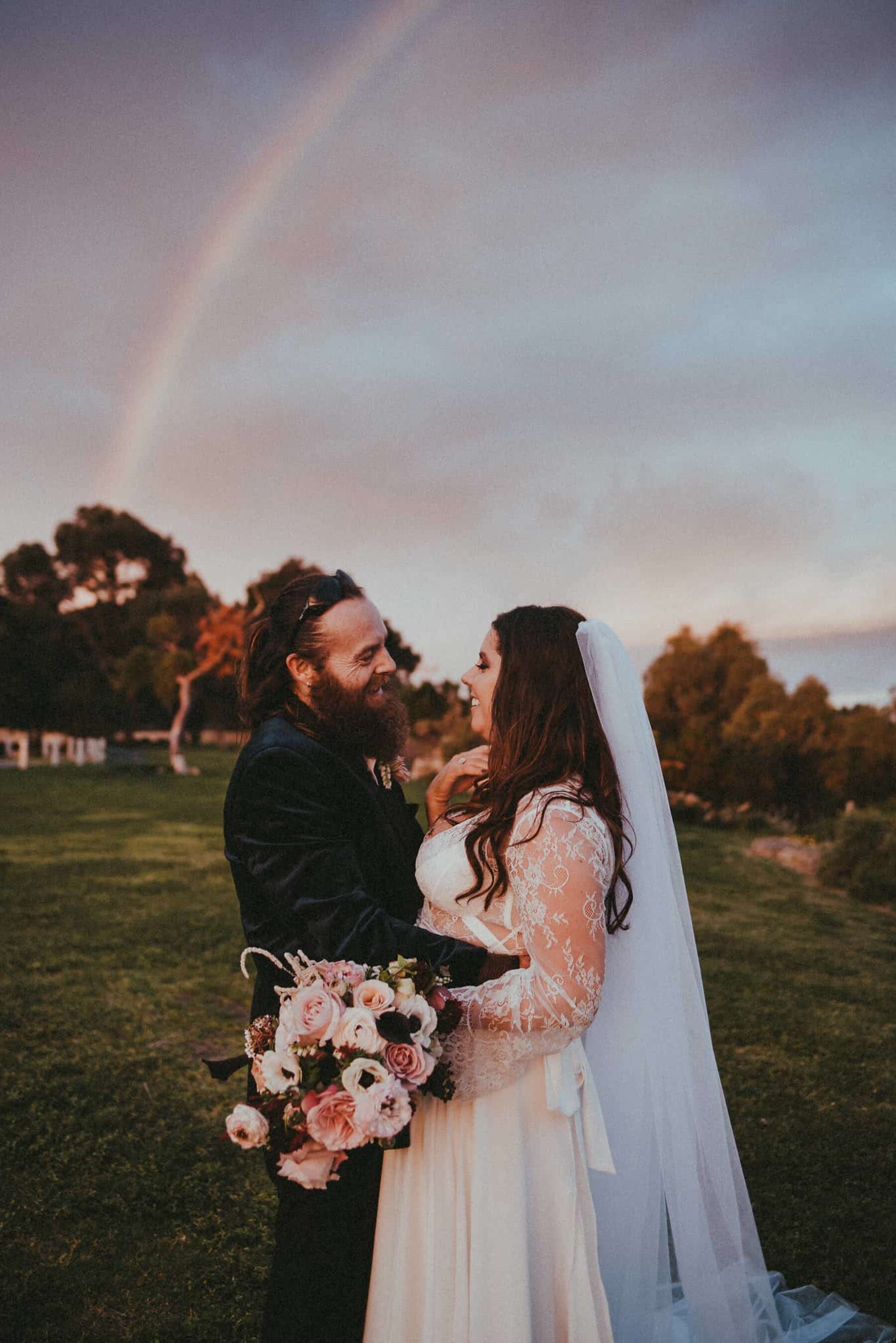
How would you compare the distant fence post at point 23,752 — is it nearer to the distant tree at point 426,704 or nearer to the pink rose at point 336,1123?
the distant tree at point 426,704

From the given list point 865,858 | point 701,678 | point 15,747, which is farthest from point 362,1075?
point 15,747

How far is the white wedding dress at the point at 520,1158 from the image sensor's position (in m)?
2.31

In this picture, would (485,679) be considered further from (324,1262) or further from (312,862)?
(324,1262)

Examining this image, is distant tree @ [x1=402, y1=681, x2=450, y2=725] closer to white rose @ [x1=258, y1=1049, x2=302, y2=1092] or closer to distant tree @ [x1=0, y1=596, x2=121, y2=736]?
distant tree @ [x1=0, y1=596, x2=121, y2=736]

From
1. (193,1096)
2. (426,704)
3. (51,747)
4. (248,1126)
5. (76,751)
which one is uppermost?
(426,704)

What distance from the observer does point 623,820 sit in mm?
2799

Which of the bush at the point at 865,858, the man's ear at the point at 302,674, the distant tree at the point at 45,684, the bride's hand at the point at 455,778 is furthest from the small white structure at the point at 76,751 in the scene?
the man's ear at the point at 302,674

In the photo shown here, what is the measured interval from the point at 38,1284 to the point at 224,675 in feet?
121

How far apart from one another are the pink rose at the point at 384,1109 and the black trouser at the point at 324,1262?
1.75 feet

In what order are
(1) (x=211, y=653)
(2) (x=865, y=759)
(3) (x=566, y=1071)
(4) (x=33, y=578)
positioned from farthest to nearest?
(4) (x=33, y=578) < (1) (x=211, y=653) < (2) (x=865, y=759) < (3) (x=566, y=1071)

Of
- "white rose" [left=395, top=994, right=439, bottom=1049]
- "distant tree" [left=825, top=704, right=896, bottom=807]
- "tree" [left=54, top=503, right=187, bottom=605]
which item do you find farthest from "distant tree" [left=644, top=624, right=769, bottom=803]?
"tree" [left=54, top=503, right=187, bottom=605]

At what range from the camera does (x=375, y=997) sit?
6.64 feet

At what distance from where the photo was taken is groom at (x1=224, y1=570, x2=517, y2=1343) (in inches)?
91.4

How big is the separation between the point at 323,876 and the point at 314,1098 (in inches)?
21.3
